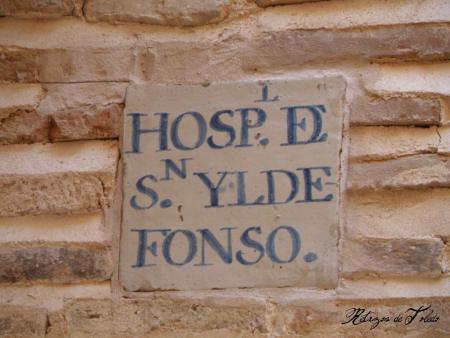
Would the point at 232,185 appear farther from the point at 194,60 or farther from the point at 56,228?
the point at 56,228

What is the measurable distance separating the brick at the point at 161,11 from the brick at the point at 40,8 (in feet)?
0.12

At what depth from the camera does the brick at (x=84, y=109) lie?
59.8 inches

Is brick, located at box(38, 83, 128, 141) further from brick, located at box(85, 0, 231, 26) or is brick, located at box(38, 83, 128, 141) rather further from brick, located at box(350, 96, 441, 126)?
brick, located at box(350, 96, 441, 126)

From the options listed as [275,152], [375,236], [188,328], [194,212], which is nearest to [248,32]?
[275,152]

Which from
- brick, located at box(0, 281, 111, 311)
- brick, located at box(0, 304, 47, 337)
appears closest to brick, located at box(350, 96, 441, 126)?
brick, located at box(0, 281, 111, 311)

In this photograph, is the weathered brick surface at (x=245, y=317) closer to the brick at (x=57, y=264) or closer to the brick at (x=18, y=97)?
the brick at (x=57, y=264)

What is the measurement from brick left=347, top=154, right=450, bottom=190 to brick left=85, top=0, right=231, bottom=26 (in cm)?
49

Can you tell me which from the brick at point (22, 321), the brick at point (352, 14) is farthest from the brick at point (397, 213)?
the brick at point (22, 321)

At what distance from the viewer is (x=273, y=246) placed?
143 cm

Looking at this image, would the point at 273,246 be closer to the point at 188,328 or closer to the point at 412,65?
the point at 188,328

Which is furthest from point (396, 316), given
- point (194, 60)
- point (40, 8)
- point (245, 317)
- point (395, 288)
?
point (40, 8)

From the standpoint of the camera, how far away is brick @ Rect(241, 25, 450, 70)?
1.47m

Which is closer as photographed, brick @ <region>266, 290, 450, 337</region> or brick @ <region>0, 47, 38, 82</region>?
brick @ <region>266, 290, 450, 337</region>

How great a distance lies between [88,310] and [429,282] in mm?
741
